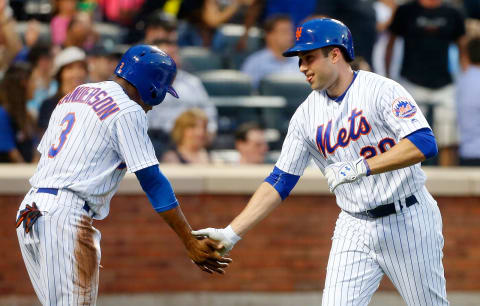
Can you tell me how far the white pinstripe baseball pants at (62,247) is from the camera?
5.20m

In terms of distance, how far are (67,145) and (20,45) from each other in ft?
18.5

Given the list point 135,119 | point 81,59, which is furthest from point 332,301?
point 81,59

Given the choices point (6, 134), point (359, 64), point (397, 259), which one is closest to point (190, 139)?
point (6, 134)

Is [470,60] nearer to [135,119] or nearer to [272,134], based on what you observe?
[272,134]

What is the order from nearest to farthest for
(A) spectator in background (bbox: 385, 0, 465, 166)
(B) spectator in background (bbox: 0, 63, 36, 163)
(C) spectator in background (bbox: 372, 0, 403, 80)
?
(B) spectator in background (bbox: 0, 63, 36, 163) → (A) spectator in background (bbox: 385, 0, 465, 166) → (C) spectator in background (bbox: 372, 0, 403, 80)

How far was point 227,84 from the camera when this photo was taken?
1037 cm

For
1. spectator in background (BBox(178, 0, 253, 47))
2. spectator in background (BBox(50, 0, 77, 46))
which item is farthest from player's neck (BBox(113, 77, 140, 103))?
spectator in background (BBox(178, 0, 253, 47))

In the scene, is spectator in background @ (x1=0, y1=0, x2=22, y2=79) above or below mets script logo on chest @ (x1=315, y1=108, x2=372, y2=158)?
below

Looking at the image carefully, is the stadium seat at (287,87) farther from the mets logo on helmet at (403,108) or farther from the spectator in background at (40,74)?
the mets logo on helmet at (403,108)

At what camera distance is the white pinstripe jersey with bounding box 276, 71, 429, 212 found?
5.35 m

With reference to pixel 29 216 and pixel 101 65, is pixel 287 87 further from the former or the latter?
pixel 29 216

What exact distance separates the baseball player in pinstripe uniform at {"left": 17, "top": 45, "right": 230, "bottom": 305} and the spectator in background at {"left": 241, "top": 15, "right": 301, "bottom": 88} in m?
5.18

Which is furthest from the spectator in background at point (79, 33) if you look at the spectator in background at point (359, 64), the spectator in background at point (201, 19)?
the spectator in background at point (359, 64)

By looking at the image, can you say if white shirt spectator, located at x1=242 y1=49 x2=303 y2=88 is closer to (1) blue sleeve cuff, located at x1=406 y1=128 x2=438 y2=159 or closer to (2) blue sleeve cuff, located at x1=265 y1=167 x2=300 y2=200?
(2) blue sleeve cuff, located at x1=265 y1=167 x2=300 y2=200
